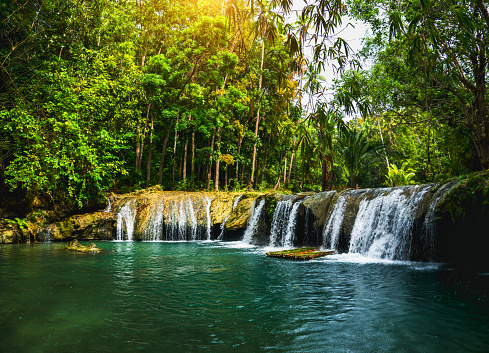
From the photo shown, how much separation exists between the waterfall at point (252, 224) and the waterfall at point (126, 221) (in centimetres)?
701

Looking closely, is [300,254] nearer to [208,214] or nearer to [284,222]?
[284,222]

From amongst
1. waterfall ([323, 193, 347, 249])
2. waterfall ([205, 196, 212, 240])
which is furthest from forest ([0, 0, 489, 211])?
waterfall ([205, 196, 212, 240])

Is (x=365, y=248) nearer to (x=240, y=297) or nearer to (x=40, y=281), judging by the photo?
(x=240, y=297)

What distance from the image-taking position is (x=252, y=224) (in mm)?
19750

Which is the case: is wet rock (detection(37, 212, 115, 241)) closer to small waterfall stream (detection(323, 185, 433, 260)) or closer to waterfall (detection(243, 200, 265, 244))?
waterfall (detection(243, 200, 265, 244))

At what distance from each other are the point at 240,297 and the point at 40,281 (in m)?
5.01

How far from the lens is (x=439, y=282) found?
818 centimetres

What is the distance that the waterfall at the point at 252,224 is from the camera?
19453 millimetres

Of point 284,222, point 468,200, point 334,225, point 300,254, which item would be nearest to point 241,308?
point 300,254

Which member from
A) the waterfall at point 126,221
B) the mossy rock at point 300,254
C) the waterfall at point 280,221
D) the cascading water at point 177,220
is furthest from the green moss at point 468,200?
the waterfall at point 126,221

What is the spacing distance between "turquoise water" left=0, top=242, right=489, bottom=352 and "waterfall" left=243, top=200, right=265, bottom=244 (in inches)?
344

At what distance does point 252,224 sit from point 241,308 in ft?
44.6

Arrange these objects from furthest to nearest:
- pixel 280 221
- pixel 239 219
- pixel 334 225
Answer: pixel 239 219 → pixel 280 221 → pixel 334 225

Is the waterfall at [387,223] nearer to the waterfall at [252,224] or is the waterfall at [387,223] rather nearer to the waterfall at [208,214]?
the waterfall at [252,224]
